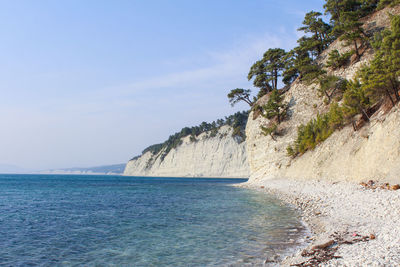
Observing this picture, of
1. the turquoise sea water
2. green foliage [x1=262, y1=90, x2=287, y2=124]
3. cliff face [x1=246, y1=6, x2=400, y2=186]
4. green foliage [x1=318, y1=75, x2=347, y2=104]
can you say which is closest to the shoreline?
the turquoise sea water

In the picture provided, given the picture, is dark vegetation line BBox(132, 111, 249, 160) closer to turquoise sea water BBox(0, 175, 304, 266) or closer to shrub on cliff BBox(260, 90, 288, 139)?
shrub on cliff BBox(260, 90, 288, 139)

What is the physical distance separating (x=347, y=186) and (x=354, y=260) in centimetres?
1588

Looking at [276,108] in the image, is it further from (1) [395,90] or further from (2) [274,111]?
(1) [395,90]

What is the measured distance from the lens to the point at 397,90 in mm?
23641

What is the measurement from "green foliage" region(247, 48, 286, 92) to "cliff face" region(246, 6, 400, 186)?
3916 mm

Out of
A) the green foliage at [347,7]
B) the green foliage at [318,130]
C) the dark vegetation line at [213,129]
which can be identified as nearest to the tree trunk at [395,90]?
the green foliage at [318,130]

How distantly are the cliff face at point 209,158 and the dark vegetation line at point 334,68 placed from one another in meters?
48.9

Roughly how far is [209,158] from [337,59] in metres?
80.2

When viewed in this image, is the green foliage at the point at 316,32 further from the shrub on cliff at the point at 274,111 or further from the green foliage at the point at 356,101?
the green foliage at the point at 356,101

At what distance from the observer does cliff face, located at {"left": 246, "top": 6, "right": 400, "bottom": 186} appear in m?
21.2

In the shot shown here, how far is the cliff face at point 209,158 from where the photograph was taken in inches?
4245

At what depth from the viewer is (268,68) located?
5491 cm

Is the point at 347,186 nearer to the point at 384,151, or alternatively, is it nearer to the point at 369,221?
the point at 384,151

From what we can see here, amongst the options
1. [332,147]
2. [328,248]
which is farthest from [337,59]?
[328,248]
